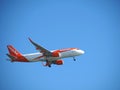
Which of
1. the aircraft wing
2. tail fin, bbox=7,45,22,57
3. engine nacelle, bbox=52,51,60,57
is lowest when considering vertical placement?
engine nacelle, bbox=52,51,60,57

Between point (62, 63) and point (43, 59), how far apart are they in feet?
22.2

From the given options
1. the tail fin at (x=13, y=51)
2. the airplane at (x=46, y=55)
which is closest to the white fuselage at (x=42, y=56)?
the airplane at (x=46, y=55)

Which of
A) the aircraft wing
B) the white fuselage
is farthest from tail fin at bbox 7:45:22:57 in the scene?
the aircraft wing

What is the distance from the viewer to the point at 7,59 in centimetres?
7556

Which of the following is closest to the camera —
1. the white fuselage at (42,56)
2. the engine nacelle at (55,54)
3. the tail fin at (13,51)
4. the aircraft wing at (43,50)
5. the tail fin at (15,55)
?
the aircraft wing at (43,50)

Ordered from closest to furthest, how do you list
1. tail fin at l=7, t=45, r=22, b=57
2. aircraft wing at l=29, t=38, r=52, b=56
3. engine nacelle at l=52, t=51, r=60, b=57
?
1. aircraft wing at l=29, t=38, r=52, b=56
2. engine nacelle at l=52, t=51, r=60, b=57
3. tail fin at l=7, t=45, r=22, b=57

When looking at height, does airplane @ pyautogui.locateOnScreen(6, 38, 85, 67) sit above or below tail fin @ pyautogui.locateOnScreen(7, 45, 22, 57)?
below

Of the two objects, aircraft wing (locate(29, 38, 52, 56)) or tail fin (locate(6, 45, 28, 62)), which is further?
tail fin (locate(6, 45, 28, 62))

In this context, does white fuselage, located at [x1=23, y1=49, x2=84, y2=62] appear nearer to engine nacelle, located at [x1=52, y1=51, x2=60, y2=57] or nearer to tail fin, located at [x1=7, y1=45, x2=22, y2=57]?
engine nacelle, located at [x1=52, y1=51, x2=60, y2=57]

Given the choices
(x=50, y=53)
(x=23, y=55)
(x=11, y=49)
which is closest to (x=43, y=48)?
(x=50, y=53)

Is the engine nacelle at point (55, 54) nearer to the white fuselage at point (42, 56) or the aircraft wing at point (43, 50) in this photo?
the aircraft wing at point (43, 50)

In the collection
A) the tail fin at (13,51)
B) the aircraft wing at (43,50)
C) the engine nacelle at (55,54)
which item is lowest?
the engine nacelle at (55,54)

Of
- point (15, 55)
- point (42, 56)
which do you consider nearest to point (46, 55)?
point (42, 56)

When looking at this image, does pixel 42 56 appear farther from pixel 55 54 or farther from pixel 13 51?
pixel 13 51
